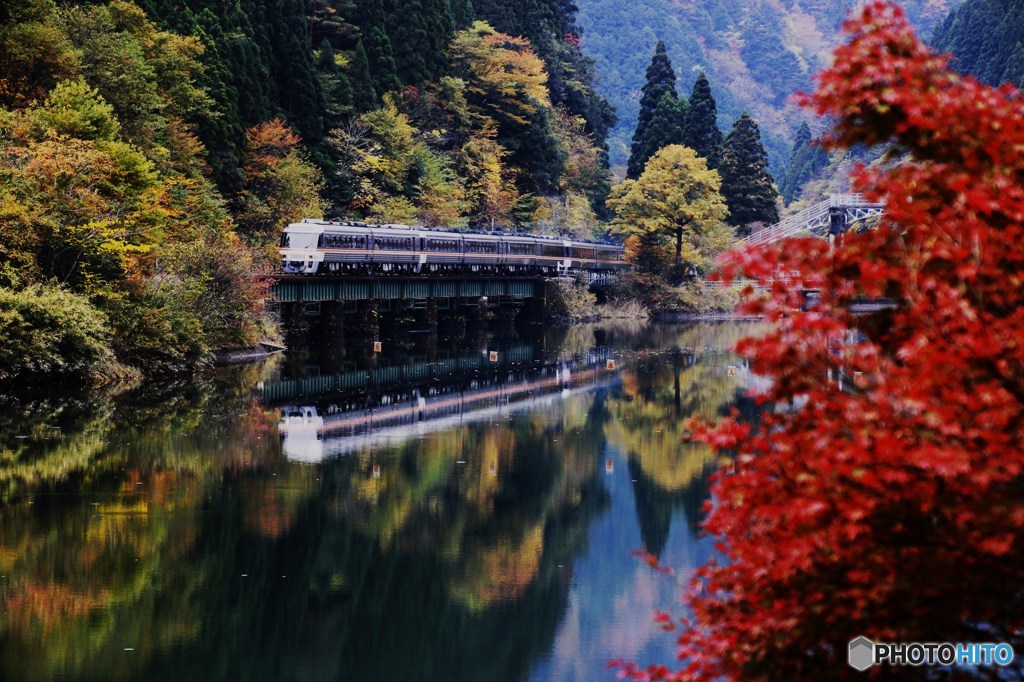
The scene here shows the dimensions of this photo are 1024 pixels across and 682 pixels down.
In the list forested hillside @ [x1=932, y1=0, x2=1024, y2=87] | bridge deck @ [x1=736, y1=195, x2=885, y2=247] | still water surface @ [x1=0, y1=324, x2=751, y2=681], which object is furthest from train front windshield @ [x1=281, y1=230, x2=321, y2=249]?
forested hillside @ [x1=932, y1=0, x2=1024, y2=87]

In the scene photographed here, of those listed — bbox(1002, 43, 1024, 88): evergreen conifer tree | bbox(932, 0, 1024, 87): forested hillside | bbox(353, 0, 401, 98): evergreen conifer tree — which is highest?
bbox(932, 0, 1024, 87): forested hillside

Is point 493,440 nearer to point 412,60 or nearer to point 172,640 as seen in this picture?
point 172,640

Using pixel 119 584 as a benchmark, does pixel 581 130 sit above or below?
above

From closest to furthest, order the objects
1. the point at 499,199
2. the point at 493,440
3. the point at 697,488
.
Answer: the point at 697,488 → the point at 493,440 → the point at 499,199

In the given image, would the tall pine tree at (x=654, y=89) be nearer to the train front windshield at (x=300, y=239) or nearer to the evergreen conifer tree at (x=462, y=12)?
the evergreen conifer tree at (x=462, y=12)

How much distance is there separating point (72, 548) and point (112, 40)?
3205cm

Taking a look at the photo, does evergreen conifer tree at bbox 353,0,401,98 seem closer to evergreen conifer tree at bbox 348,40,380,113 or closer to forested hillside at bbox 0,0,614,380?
forested hillside at bbox 0,0,614,380

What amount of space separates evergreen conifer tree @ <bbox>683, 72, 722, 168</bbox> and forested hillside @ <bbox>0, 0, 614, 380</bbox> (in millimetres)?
7742

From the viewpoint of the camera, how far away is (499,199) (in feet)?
281

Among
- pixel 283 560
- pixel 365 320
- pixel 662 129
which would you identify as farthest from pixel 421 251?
pixel 283 560

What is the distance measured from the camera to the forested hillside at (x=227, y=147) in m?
37.9

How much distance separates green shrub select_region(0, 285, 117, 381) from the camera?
1357 inches

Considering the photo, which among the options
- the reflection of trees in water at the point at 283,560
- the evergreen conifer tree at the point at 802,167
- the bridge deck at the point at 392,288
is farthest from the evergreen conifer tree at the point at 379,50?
the evergreen conifer tree at the point at 802,167

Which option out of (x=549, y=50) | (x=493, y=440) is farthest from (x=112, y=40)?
(x=549, y=50)
